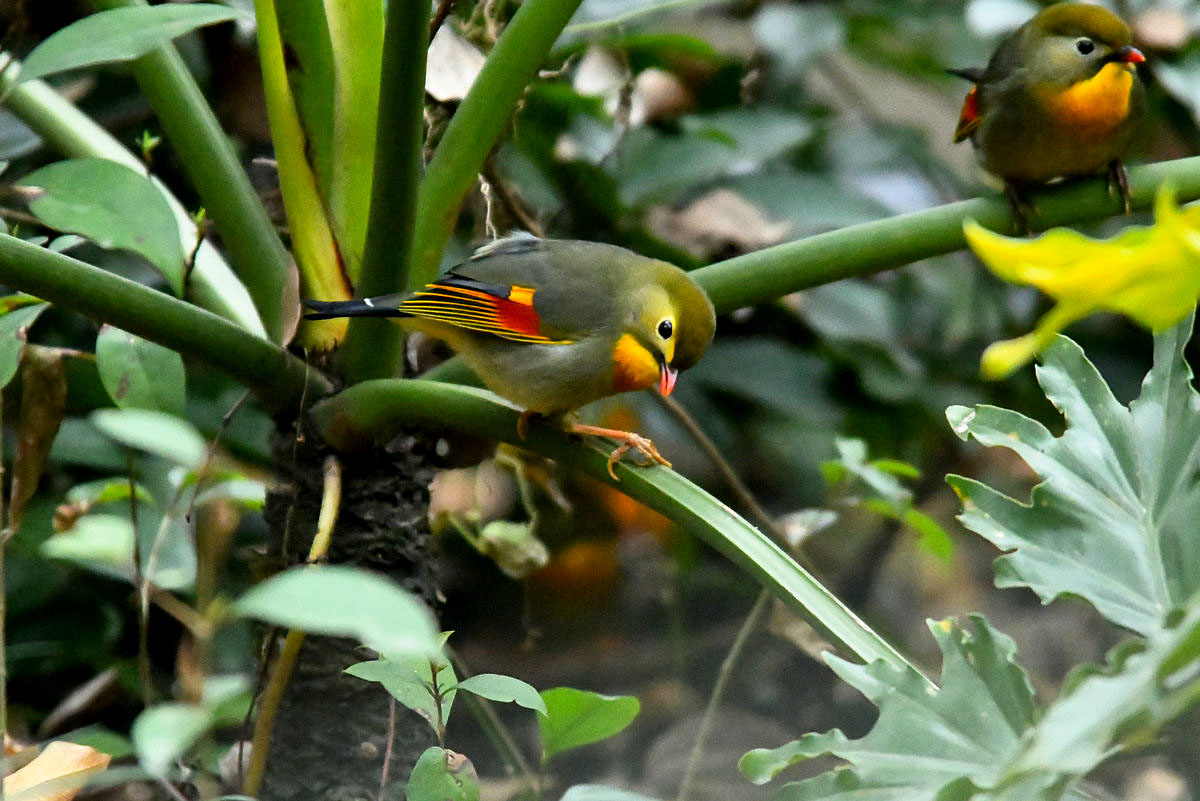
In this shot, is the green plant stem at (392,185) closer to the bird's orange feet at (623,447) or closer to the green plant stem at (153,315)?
the green plant stem at (153,315)

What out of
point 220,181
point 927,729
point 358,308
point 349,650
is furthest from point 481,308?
point 927,729

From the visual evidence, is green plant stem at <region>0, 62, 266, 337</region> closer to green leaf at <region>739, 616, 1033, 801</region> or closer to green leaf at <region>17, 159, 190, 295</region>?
green leaf at <region>17, 159, 190, 295</region>

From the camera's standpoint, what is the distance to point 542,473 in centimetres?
197

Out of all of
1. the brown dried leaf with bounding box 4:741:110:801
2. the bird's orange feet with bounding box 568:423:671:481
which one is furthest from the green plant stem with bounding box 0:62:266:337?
the brown dried leaf with bounding box 4:741:110:801

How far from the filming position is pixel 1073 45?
199 cm

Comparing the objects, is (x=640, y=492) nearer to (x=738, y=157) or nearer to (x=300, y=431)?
(x=300, y=431)

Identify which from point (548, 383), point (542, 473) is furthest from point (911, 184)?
point (548, 383)

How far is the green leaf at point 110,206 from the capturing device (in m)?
1.15

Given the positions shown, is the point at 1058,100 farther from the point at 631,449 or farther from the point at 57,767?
the point at 57,767

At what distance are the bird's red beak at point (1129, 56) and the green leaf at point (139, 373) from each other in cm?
160

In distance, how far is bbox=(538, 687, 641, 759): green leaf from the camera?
1.06m

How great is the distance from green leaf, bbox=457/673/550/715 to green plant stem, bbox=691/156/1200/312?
56 cm

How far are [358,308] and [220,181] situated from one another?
239 mm

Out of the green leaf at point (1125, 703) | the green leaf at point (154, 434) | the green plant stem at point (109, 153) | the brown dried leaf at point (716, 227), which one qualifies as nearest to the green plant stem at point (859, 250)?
the green plant stem at point (109, 153)
